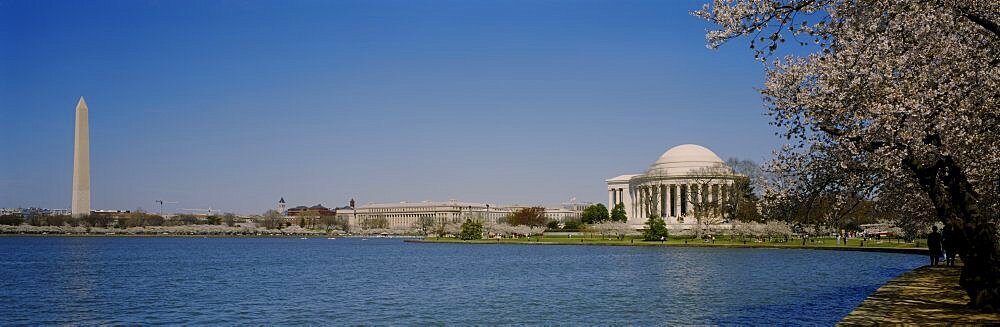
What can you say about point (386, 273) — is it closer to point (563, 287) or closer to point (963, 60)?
point (563, 287)

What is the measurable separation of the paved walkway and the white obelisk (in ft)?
399

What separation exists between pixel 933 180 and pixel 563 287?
61.2 feet

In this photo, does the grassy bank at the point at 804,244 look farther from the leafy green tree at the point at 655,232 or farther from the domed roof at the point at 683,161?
the domed roof at the point at 683,161

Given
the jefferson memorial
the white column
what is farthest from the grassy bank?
the white column

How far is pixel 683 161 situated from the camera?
130m

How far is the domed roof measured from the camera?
127 meters

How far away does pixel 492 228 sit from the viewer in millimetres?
140750

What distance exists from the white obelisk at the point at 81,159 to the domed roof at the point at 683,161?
278ft

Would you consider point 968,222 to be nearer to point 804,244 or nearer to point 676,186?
point 804,244

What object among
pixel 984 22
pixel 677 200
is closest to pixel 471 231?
pixel 677 200

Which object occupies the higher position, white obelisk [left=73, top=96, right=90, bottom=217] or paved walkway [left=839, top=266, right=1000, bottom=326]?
white obelisk [left=73, top=96, right=90, bottom=217]

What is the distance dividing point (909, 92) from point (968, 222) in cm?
390

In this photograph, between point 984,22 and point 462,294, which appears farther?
point 462,294

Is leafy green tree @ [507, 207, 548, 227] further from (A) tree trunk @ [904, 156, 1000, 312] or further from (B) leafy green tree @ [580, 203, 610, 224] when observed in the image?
(A) tree trunk @ [904, 156, 1000, 312]
